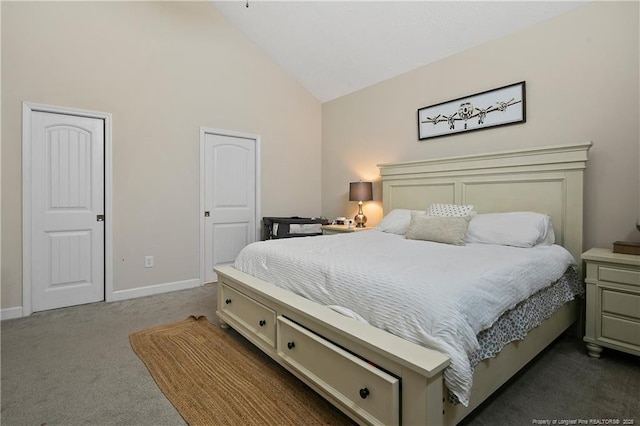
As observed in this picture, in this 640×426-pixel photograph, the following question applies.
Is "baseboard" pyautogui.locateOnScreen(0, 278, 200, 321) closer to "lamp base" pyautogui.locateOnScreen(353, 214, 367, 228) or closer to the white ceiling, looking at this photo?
"lamp base" pyautogui.locateOnScreen(353, 214, 367, 228)

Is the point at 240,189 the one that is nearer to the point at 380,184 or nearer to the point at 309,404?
the point at 380,184

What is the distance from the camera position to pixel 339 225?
3955mm

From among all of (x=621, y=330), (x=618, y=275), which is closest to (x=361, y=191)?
(x=618, y=275)

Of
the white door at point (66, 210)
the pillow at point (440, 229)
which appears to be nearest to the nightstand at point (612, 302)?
the pillow at point (440, 229)

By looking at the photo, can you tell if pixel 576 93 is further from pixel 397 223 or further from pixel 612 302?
pixel 397 223

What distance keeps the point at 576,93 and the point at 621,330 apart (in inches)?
67.1

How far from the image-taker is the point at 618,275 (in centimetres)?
194

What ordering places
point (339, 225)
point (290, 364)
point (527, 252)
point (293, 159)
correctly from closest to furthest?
point (290, 364) → point (527, 252) → point (339, 225) → point (293, 159)

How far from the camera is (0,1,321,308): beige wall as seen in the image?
2.73m

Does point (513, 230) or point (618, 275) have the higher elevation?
point (513, 230)

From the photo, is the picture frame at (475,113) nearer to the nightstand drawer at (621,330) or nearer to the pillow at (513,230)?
the pillow at (513,230)

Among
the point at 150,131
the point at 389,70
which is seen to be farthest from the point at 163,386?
the point at 389,70

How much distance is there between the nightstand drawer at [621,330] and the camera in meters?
1.89

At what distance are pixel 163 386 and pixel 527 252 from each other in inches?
89.3
